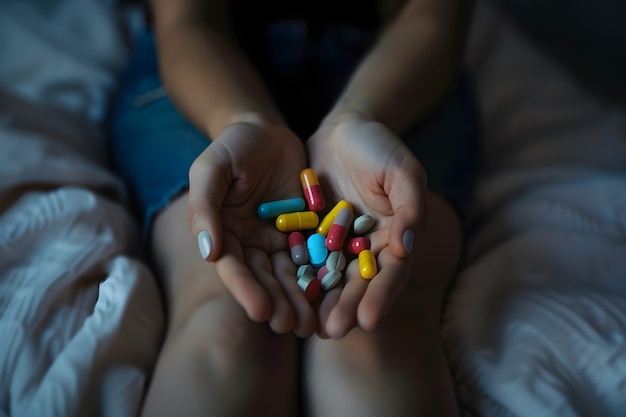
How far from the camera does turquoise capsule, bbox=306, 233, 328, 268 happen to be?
2.25 ft

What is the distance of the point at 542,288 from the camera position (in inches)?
28.5

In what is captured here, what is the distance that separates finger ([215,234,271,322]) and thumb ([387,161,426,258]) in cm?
14

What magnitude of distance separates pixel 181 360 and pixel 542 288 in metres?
0.44

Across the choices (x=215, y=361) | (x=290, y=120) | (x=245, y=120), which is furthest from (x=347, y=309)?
(x=290, y=120)

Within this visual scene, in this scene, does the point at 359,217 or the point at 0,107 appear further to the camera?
the point at 0,107

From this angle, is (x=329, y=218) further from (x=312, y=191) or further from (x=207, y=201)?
(x=207, y=201)

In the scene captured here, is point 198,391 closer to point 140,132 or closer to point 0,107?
point 140,132

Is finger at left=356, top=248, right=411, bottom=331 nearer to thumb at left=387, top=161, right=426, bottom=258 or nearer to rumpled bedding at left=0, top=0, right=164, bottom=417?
thumb at left=387, top=161, right=426, bottom=258

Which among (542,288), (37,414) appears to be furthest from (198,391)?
(542,288)

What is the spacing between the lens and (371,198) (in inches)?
26.7

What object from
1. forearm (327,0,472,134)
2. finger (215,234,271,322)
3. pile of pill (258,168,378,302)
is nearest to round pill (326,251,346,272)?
pile of pill (258,168,378,302)

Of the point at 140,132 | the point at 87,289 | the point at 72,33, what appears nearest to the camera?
the point at 87,289

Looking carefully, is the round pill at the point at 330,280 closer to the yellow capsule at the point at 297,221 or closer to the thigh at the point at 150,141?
the yellow capsule at the point at 297,221

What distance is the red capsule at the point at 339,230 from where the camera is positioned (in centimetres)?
68
